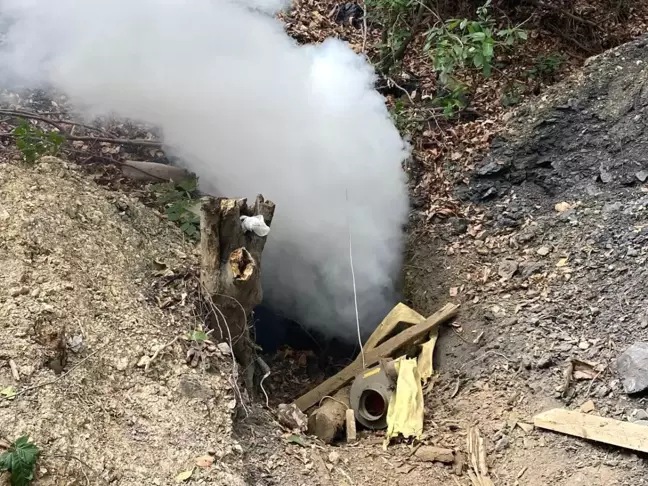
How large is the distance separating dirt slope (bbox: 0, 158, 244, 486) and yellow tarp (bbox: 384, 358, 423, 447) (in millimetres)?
997

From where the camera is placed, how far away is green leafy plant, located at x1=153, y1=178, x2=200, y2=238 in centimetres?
Answer: 368

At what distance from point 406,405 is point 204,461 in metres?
1.31

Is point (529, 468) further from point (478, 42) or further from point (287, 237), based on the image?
point (478, 42)

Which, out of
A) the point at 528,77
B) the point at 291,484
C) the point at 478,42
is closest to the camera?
the point at 291,484

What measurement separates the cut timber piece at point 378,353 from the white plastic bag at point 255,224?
4.33ft

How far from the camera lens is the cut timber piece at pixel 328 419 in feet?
11.3

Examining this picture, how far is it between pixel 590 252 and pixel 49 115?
377 cm

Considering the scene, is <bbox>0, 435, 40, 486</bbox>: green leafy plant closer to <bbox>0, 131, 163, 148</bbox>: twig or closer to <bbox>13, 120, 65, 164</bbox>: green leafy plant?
<bbox>13, 120, 65, 164</bbox>: green leafy plant

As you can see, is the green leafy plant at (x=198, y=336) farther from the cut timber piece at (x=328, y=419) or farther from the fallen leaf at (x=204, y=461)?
the cut timber piece at (x=328, y=419)

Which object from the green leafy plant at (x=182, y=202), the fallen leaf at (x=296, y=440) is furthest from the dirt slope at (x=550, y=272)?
the green leafy plant at (x=182, y=202)

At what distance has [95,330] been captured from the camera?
2781 mm

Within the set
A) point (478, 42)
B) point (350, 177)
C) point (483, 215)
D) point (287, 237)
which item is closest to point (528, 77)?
point (478, 42)

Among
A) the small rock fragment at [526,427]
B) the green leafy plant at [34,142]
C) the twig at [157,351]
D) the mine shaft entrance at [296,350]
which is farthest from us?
the mine shaft entrance at [296,350]

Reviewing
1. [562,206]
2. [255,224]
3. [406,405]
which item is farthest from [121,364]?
[562,206]
